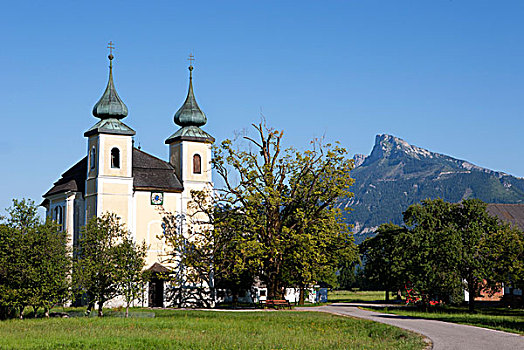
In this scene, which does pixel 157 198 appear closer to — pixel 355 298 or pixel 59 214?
pixel 59 214

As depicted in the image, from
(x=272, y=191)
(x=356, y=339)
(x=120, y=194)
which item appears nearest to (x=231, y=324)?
(x=356, y=339)

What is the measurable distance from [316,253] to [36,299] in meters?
17.2

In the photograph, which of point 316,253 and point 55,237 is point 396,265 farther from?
point 55,237

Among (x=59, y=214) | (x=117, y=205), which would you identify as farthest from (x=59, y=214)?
(x=117, y=205)

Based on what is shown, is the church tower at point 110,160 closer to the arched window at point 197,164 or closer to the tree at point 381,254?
the arched window at point 197,164

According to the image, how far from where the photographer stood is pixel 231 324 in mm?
31719

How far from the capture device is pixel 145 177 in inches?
2112

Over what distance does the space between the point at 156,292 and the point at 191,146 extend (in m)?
11.7

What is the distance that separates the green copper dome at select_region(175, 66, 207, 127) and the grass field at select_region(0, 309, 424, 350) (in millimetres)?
23511

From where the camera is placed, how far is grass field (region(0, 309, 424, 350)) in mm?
22906

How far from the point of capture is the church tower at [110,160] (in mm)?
51281

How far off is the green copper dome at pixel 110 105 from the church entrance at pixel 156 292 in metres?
12.7

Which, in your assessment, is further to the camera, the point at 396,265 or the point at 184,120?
the point at 184,120

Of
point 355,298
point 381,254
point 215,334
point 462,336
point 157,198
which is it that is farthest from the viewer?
point 355,298
